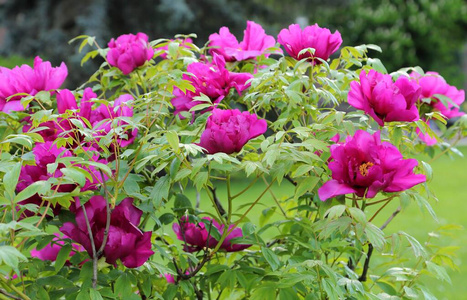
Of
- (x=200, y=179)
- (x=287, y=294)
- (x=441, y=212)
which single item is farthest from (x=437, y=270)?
(x=441, y=212)

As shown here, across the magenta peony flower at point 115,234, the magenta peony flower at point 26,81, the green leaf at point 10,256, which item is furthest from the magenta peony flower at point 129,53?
the green leaf at point 10,256

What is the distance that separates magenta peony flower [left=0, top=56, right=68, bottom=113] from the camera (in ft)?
5.36

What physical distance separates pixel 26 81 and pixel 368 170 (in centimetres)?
86

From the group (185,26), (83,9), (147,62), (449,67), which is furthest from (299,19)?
(147,62)

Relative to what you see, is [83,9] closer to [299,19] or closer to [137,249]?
[299,19]

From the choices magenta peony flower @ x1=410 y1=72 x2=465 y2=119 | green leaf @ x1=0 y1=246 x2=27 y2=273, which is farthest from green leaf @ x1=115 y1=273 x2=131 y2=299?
magenta peony flower @ x1=410 y1=72 x2=465 y2=119

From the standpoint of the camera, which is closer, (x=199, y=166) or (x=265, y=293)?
(x=199, y=166)

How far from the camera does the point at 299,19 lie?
10.0 metres

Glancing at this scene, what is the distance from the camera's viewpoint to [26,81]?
165 cm

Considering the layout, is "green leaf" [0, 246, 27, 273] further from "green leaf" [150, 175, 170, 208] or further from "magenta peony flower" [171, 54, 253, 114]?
"magenta peony flower" [171, 54, 253, 114]

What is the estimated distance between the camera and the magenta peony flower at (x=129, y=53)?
1813 millimetres

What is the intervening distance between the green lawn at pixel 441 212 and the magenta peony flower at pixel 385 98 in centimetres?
167

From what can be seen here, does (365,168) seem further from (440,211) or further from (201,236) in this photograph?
(440,211)

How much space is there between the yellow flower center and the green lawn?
1.77 meters
